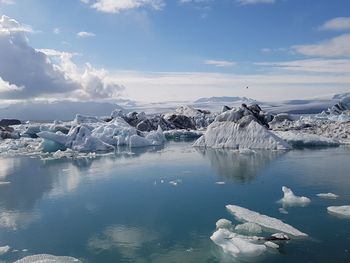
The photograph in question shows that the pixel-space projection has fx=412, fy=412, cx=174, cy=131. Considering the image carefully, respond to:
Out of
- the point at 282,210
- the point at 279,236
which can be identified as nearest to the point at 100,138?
the point at 282,210

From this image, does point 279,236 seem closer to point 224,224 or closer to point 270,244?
point 270,244

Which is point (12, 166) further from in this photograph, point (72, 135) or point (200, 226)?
point (200, 226)

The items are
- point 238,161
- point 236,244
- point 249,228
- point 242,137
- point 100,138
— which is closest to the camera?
point 236,244

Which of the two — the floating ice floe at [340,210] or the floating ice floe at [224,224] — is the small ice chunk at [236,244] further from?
the floating ice floe at [340,210]

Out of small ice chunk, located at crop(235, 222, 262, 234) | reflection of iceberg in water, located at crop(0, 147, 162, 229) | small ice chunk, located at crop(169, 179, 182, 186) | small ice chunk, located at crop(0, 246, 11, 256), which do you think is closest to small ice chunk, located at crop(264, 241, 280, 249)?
small ice chunk, located at crop(235, 222, 262, 234)

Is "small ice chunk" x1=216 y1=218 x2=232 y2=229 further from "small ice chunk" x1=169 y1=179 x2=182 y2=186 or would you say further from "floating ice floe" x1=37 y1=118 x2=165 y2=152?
"floating ice floe" x1=37 y1=118 x2=165 y2=152

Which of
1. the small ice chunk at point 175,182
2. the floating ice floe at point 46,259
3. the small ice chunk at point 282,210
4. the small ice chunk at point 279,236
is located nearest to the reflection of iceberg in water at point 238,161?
the small ice chunk at point 175,182
